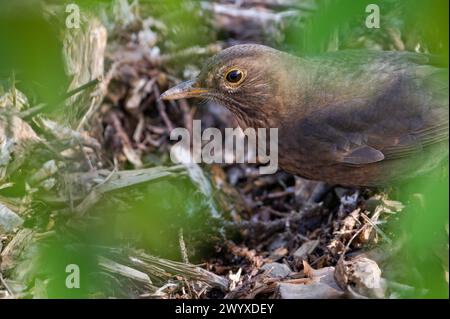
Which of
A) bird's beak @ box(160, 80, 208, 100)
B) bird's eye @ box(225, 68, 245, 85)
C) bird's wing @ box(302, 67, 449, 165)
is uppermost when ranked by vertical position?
bird's eye @ box(225, 68, 245, 85)

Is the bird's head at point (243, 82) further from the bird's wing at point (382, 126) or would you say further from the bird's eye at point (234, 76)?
the bird's wing at point (382, 126)

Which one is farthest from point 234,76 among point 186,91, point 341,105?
point 341,105

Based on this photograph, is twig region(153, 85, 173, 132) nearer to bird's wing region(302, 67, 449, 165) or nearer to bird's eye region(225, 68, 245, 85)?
bird's eye region(225, 68, 245, 85)

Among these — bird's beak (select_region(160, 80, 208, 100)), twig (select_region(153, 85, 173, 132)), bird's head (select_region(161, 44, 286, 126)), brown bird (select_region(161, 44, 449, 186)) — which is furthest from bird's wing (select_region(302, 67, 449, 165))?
twig (select_region(153, 85, 173, 132))

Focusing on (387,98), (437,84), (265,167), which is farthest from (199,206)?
(437,84)

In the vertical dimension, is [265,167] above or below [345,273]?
→ above

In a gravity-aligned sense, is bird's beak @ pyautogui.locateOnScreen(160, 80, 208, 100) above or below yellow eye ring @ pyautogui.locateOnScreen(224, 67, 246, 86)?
below
